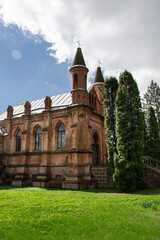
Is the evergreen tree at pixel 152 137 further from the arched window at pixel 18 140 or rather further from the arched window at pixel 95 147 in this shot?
the arched window at pixel 18 140

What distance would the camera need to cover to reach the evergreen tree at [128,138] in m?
15.4

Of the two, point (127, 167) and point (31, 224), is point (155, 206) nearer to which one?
point (31, 224)

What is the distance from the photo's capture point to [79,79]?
2202 centimetres

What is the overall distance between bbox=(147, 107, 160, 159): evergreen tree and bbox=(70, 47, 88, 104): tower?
33.9ft

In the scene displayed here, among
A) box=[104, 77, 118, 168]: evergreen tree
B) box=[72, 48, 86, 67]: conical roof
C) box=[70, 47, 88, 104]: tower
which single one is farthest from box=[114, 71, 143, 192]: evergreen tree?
box=[72, 48, 86, 67]: conical roof

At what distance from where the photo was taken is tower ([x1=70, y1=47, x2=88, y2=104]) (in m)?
21.4

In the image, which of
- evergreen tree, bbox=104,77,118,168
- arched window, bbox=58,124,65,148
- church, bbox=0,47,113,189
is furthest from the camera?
arched window, bbox=58,124,65,148

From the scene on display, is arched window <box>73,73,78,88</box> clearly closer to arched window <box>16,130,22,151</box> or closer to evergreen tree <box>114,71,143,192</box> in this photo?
evergreen tree <box>114,71,143,192</box>

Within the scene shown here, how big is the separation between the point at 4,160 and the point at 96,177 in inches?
522

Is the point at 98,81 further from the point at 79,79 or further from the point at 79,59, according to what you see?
the point at 79,79

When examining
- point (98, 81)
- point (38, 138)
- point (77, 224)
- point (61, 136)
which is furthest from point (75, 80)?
point (77, 224)

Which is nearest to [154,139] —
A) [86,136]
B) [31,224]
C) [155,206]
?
[86,136]

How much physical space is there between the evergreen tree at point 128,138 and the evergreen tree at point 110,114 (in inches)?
35.9

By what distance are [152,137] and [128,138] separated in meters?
10.5
